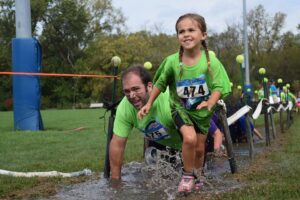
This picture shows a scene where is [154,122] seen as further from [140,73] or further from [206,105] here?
[206,105]

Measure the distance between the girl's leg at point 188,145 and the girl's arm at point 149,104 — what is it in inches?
13.9

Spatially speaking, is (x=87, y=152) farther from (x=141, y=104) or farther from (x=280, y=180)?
(x=280, y=180)

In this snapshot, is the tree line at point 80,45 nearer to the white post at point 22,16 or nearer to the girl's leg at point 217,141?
the white post at point 22,16

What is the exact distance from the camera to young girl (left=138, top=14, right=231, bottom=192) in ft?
14.2

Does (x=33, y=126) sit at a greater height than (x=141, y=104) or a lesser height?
lesser

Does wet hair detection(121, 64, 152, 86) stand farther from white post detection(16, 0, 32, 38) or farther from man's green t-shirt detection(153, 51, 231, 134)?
white post detection(16, 0, 32, 38)

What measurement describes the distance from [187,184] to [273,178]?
1024 millimetres

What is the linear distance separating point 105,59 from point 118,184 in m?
56.2

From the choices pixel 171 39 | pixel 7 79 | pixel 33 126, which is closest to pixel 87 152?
pixel 33 126

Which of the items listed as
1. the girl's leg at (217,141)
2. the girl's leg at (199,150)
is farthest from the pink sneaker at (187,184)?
the girl's leg at (217,141)

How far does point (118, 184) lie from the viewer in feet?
16.4

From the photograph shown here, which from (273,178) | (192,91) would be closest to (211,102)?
(192,91)

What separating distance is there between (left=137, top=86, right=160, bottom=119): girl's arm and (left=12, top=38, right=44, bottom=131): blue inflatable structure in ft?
33.8

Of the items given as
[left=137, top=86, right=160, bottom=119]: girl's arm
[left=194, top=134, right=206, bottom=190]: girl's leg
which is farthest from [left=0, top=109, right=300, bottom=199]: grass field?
[left=137, top=86, right=160, bottom=119]: girl's arm
